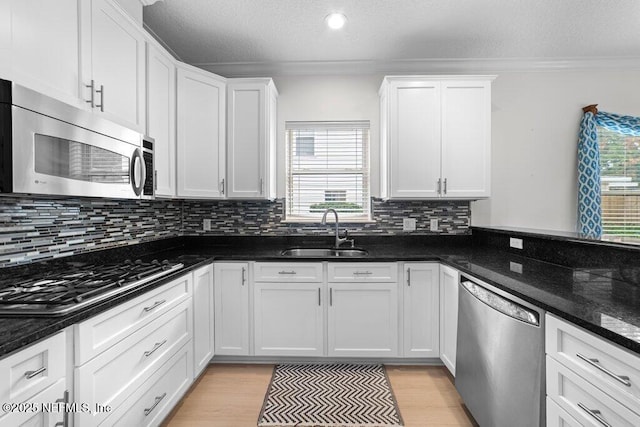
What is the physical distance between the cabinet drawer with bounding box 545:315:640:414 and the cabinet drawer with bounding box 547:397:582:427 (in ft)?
0.56

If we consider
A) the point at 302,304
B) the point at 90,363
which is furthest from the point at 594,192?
the point at 90,363

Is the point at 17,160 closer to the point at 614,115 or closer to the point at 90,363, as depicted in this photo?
the point at 90,363

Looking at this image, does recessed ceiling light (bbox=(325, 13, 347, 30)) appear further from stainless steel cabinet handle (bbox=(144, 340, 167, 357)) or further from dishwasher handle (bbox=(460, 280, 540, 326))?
stainless steel cabinet handle (bbox=(144, 340, 167, 357))

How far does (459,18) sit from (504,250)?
Answer: 1.79m

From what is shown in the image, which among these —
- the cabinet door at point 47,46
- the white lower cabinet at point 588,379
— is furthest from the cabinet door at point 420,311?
the cabinet door at point 47,46

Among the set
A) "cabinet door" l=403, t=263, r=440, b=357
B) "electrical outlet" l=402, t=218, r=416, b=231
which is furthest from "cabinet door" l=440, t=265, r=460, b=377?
"electrical outlet" l=402, t=218, r=416, b=231

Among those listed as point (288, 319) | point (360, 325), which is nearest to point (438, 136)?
point (360, 325)

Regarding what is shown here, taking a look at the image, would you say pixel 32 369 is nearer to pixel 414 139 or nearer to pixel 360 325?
pixel 360 325

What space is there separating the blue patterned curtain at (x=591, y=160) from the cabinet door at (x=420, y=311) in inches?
67.9

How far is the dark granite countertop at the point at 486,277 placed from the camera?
954mm

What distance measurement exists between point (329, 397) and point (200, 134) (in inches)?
85.7

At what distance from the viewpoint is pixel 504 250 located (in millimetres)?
2479

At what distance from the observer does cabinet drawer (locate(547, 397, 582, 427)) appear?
3.57 ft

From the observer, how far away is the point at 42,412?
95 cm
